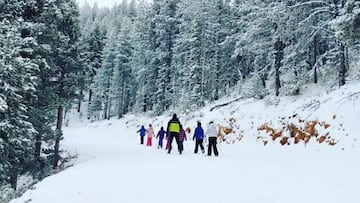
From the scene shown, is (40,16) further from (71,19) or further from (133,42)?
(133,42)

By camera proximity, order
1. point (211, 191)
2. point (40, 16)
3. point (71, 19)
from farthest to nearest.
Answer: point (71, 19) → point (40, 16) → point (211, 191)

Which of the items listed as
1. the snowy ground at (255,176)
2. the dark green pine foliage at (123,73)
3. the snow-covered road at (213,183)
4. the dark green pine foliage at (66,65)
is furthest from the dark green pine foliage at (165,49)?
the snow-covered road at (213,183)

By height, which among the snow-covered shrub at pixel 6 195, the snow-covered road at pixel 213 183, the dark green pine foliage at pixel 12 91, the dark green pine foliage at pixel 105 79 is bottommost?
the snow-covered shrub at pixel 6 195

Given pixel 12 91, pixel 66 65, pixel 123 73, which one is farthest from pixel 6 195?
pixel 123 73

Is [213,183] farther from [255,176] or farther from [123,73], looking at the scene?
[123,73]

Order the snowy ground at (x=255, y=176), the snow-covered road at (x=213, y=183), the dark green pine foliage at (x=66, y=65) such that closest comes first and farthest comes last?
the snow-covered road at (x=213, y=183) → the snowy ground at (x=255, y=176) → the dark green pine foliage at (x=66, y=65)

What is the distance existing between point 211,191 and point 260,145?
1084cm

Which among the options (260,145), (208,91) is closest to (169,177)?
(260,145)

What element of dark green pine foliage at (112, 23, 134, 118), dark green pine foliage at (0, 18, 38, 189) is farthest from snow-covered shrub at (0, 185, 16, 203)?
dark green pine foliage at (112, 23, 134, 118)

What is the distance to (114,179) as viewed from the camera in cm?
1124

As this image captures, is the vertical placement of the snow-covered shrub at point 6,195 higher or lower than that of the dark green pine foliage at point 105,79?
lower

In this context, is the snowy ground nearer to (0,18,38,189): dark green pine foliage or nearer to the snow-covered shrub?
the snow-covered shrub

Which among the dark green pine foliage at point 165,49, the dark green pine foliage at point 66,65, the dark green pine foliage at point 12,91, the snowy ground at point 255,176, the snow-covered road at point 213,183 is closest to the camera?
the snow-covered road at point 213,183

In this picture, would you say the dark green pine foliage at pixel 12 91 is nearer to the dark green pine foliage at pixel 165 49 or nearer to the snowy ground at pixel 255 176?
the snowy ground at pixel 255 176
